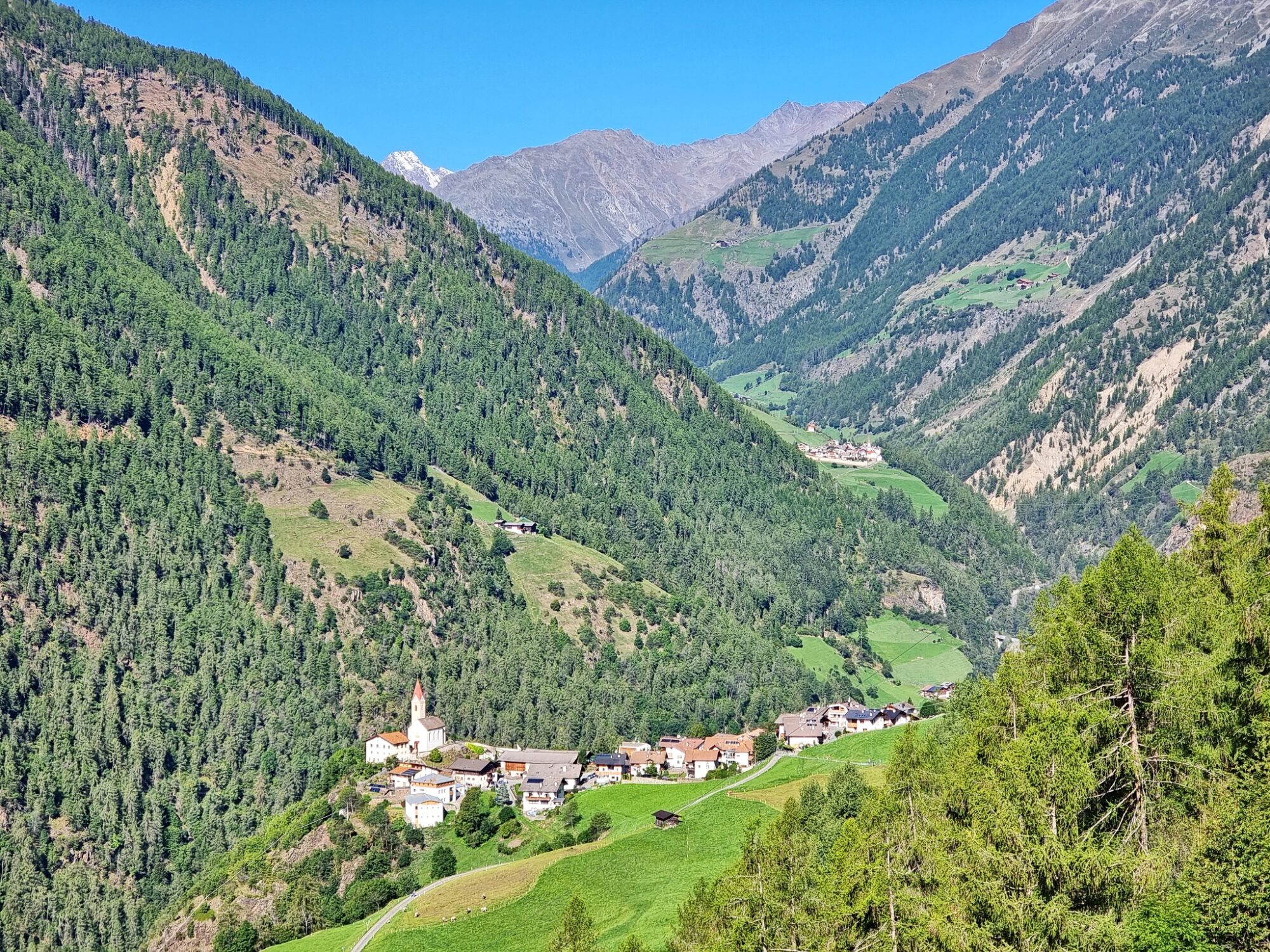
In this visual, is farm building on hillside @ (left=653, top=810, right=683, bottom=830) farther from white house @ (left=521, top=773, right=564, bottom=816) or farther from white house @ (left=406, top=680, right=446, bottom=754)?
white house @ (left=406, top=680, right=446, bottom=754)

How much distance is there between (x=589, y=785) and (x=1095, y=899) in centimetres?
11649

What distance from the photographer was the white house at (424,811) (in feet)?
483

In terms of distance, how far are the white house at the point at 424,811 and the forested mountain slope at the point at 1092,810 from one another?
8292 centimetres

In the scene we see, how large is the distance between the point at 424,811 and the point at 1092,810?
106636 mm

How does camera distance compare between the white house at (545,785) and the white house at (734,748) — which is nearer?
the white house at (545,785)

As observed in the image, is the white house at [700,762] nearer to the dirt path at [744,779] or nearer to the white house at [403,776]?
the dirt path at [744,779]

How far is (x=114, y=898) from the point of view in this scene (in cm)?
19175

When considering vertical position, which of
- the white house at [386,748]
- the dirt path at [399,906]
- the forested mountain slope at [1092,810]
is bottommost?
the dirt path at [399,906]

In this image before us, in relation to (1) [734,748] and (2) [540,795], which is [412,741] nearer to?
(2) [540,795]

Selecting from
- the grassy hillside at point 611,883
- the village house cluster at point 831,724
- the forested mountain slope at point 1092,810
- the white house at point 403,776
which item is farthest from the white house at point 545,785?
the forested mountain slope at point 1092,810

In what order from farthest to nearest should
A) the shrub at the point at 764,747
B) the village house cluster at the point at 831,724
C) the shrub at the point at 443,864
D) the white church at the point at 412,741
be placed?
the white church at the point at 412,741, the village house cluster at the point at 831,724, the shrub at the point at 764,747, the shrub at the point at 443,864

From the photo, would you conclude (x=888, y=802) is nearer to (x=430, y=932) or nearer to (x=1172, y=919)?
(x=1172, y=919)

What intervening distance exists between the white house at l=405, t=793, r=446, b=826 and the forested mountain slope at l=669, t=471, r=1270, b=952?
272ft

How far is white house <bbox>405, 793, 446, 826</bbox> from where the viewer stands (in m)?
147
